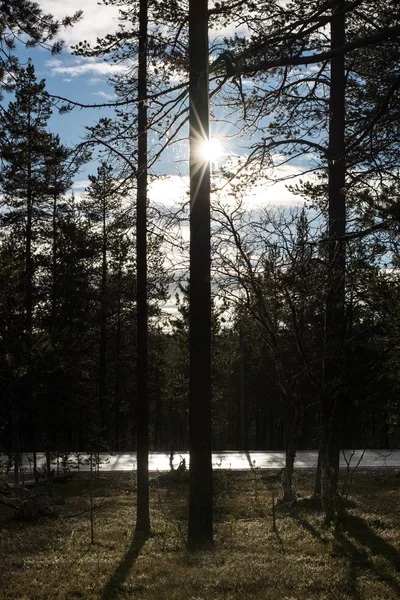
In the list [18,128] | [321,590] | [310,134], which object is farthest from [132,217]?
[321,590]

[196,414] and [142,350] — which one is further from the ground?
[142,350]

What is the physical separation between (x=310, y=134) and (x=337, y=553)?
25.5 ft

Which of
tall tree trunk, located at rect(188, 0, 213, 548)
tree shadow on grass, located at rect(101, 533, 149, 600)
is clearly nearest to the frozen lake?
tree shadow on grass, located at rect(101, 533, 149, 600)

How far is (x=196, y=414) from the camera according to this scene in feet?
33.4

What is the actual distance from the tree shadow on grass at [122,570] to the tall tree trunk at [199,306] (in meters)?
1.00

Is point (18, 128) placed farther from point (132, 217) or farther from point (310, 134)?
point (310, 134)

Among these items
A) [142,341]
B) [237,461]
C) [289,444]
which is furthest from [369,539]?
[237,461]

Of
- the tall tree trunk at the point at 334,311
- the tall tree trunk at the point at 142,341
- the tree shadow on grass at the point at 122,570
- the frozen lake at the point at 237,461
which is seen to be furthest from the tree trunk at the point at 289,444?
the frozen lake at the point at 237,461

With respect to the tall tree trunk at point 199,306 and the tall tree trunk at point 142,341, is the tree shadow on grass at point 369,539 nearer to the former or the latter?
the tall tree trunk at point 199,306

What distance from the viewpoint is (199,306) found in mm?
10336

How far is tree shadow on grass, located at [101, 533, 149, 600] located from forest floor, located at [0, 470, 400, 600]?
0.01 metres

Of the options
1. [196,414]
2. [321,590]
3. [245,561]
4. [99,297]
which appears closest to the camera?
[321,590]

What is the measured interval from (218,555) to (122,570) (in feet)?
4.53

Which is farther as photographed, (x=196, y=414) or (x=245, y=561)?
(x=196, y=414)
